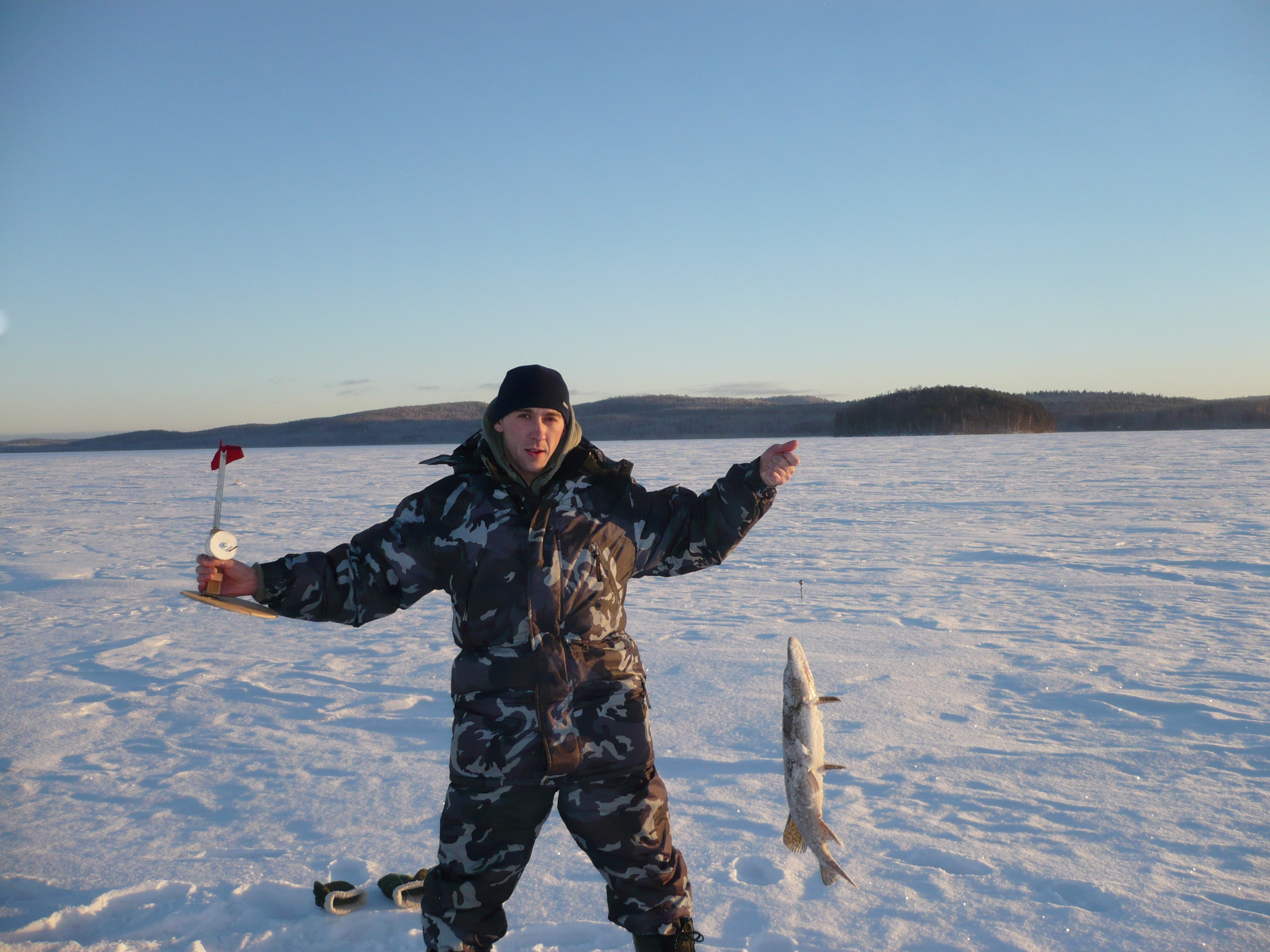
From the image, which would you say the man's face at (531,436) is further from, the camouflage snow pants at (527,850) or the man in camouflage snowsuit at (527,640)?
the camouflage snow pants at (527,850)

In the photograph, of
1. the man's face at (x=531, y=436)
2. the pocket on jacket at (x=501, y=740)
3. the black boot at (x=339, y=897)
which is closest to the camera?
the pocket on jacket at (x=501, y=740)

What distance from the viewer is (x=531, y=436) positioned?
2.29m

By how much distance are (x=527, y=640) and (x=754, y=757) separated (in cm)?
220

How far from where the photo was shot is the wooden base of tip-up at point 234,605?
7.11ft

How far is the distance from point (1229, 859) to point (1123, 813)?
15.5 inches

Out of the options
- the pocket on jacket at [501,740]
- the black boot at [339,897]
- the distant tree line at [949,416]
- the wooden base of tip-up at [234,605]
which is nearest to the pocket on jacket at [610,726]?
the pocket on jacket at [501,740]

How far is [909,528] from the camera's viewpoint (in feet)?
38.3

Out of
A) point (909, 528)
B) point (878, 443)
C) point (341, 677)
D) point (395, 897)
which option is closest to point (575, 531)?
point (395, 897)

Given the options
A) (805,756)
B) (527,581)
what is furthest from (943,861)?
(527,581)

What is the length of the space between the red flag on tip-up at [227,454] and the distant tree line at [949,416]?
101 m

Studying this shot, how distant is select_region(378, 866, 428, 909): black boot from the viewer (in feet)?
8.98

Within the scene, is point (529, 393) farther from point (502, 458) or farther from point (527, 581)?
point (527, 581)

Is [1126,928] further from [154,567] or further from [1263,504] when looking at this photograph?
[1263,504]

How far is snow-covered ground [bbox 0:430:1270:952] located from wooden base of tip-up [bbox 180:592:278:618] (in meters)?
1.13
